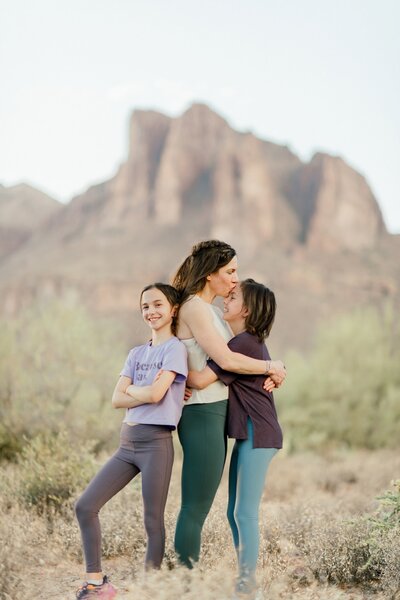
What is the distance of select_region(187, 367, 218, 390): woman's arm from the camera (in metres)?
4.28

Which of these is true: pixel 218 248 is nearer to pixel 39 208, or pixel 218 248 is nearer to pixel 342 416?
pixel 342 416

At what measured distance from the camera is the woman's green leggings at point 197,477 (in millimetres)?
4180

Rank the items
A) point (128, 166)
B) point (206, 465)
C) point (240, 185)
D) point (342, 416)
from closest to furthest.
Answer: point (206, 465)
point (342, 416)
point (240, 185)
point (128, 166)

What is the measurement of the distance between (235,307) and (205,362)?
44 cm

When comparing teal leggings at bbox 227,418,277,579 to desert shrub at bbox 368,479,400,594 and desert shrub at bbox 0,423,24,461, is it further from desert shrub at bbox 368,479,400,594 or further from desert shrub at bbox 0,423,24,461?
desert shrub at bbox 0,423,24,461

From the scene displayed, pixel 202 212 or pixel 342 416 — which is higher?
pixel 202 212

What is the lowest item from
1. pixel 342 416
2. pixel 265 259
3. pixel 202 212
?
pixel 342 416

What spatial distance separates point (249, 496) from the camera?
14.1ft

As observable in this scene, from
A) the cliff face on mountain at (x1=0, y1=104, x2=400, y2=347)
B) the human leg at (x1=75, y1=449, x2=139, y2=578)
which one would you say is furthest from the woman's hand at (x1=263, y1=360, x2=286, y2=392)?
the cliff face on mountain at (x1=0, y1=104, x2=400, y2=347)

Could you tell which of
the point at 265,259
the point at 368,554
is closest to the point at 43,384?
the point at 368,554

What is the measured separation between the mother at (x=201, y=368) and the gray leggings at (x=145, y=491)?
121 mm

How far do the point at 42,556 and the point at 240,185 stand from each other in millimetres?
73282

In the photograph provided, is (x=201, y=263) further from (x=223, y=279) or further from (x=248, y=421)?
(x=248, y=421)

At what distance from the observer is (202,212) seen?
255 feet
